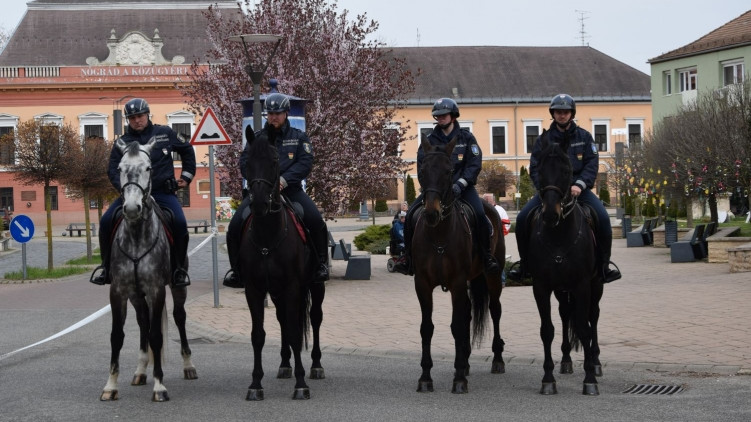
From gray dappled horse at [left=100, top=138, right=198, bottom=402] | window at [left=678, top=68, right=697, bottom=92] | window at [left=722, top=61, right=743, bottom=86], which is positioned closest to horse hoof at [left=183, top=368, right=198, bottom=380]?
gray dappled horse at [left=100, top=138, right=198, bottom=402]

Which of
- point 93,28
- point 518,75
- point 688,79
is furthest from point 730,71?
point 93,28

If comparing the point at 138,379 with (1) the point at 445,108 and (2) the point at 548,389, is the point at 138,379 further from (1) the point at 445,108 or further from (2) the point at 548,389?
(1) the point at 445,108

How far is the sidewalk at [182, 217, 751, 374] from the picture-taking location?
37.8 ft

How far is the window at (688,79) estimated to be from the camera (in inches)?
2529

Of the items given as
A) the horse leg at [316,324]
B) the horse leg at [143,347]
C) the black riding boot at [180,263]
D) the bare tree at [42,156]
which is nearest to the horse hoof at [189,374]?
the horse leg at [143,347]

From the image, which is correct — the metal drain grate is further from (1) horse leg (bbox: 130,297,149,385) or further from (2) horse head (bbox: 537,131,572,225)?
(1) horse leg (bbox: 130,297,149,385)

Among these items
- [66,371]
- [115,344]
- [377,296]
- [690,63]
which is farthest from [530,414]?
[690,63]

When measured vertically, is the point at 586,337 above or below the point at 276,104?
below

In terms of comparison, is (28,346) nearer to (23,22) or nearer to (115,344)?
(115,344)

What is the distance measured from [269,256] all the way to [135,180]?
1.35 meters

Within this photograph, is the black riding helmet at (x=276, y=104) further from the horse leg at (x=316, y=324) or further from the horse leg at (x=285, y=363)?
the horse leg at (x=285, y=363)

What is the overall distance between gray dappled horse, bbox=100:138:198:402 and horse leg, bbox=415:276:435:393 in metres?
2.25

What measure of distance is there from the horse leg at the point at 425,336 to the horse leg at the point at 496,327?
1.14 m

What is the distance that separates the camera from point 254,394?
916 centimetres
